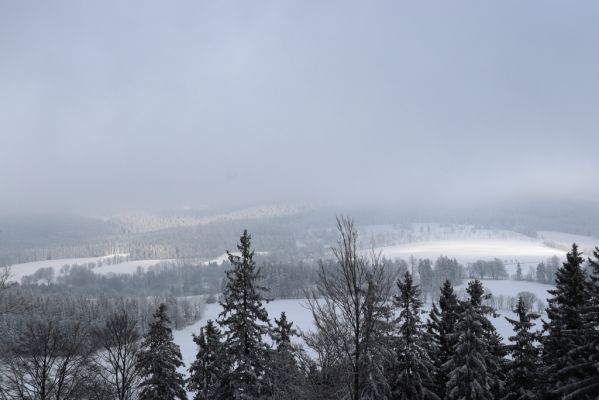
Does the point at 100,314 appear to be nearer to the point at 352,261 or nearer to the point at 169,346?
the point at 169,346

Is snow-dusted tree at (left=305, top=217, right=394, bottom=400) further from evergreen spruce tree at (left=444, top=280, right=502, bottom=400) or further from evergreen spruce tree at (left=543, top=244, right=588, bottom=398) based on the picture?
evergreen spruce tree at (left=444, top=280, right=502, bottom=400)

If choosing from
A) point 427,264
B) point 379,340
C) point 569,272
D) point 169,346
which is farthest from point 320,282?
point 427,264

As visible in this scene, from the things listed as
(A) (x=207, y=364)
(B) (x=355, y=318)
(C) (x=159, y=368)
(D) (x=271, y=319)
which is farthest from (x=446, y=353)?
(D) (x=271, y=319)

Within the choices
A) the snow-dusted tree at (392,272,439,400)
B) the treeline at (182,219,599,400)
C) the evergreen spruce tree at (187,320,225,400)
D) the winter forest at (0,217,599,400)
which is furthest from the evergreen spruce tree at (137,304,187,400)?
the snow-dusted tree at (392,272,439,400)

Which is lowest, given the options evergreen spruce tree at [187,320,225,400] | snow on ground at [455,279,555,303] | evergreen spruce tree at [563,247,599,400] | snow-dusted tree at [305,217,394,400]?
snow on ground at [455,279,555,303]

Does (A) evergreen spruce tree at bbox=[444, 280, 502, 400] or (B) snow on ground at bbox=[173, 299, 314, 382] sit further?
(B) snow on ground at bbox=[173, 299, 314, 382]

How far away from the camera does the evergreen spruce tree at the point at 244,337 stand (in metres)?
20.5

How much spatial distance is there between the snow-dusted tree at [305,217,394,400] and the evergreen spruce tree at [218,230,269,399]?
416 inches

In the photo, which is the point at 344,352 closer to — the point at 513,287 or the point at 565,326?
the point at 565,326

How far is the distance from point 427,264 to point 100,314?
121356 millimetres

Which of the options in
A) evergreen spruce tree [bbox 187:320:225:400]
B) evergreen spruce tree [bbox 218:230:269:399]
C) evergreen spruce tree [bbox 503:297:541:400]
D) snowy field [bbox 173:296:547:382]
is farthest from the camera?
snowy field [bbox 173:296:547:382]

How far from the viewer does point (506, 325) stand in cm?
8725

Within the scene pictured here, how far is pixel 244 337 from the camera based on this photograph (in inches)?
832

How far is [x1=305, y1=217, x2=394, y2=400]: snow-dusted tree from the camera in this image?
10312mm
